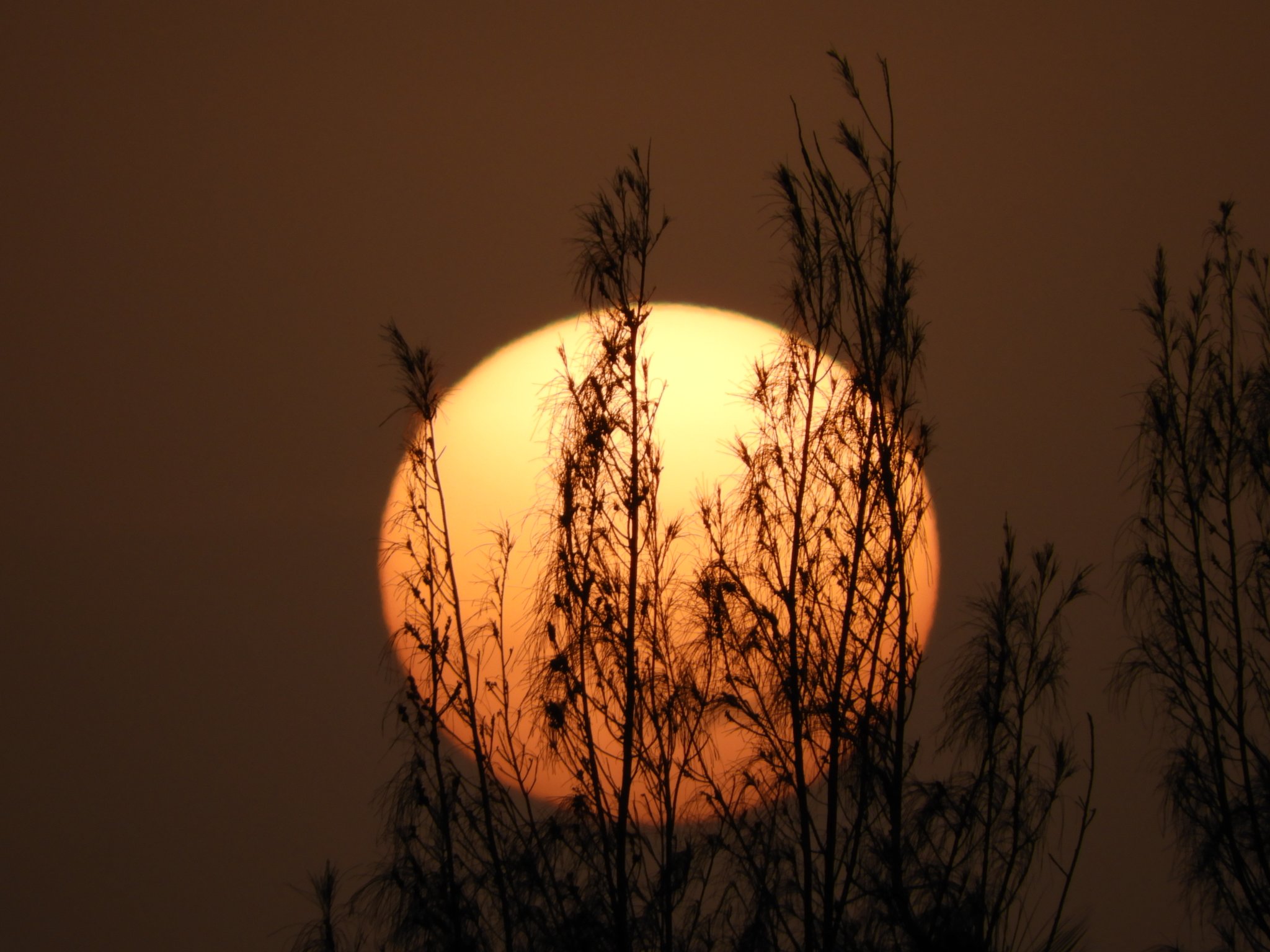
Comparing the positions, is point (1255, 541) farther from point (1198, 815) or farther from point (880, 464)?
point (880, 464)

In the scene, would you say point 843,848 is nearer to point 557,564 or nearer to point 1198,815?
point 557,564

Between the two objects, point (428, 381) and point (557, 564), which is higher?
point (428, 381)

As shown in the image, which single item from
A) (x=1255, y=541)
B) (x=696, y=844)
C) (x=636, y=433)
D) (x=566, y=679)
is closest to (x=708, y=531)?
(x=636, y=433)

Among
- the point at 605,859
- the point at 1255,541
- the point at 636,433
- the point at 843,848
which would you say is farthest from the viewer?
the point at 1255,541

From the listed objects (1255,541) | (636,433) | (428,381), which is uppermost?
(428,381)

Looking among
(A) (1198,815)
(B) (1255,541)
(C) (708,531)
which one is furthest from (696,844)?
(B) (1255,541)

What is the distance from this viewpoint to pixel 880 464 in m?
5.87

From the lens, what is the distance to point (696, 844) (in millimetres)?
6809

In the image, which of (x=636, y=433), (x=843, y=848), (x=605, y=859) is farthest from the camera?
(x=636, y=433)

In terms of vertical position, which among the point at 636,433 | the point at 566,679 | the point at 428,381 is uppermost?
the point at 428,381

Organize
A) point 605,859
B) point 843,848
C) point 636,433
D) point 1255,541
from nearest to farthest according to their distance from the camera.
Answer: point 843,848, point 605,859, point 636,433, point 1255,541

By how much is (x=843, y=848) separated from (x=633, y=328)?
125 inches

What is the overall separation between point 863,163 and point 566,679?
3186mm

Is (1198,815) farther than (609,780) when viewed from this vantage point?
Yes
